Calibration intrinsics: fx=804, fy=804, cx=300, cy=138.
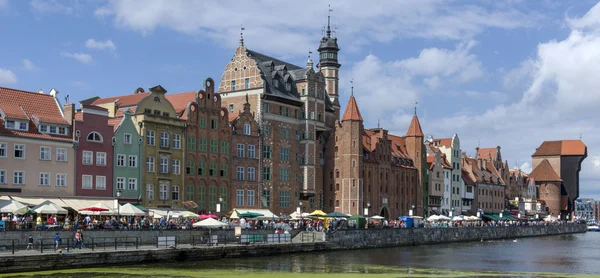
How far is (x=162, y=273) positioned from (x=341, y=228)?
40.3 m

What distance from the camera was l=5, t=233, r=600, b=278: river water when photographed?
56781mm

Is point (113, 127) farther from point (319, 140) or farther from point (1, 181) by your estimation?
point (319, 140)

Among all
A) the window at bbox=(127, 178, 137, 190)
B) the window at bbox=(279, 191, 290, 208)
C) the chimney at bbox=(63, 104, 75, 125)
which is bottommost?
the window at bbox=(279, 191, 290, 208)

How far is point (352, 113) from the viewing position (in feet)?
379

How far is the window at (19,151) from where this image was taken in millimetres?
74438

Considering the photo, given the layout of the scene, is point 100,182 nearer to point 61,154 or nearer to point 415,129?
point 61,154

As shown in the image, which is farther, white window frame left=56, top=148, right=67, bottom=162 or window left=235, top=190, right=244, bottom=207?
window left=235, top=190, right=244, bottom=207

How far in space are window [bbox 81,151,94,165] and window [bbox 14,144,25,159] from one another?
659 cm

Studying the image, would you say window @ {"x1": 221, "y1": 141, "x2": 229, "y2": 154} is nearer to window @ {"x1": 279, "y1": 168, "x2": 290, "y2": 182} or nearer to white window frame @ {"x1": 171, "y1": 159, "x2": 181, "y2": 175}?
white window frame @ {"x1": 171, "y1": 159, "x2": 181, "y2": 175}

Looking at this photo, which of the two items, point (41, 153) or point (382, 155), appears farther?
point (382, 155)

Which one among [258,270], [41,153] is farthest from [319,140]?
[258,270]

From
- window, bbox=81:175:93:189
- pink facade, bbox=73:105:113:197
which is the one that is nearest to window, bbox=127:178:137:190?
pink facade, bbox=73:105:113:197

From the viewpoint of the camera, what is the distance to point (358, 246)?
9300 centimetres

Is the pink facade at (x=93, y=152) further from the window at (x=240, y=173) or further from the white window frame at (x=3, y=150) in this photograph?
the window at (x=240, y=173)
